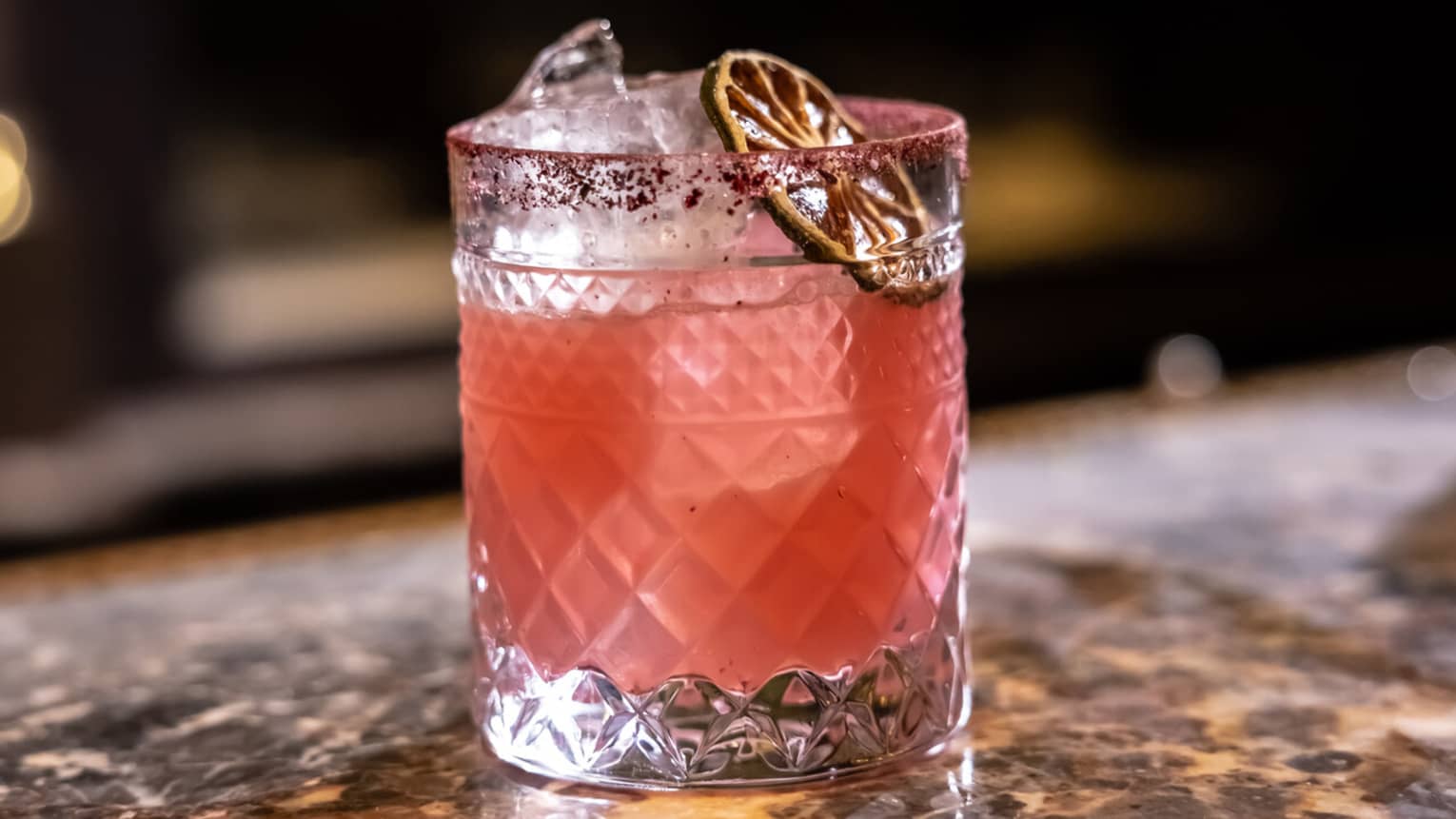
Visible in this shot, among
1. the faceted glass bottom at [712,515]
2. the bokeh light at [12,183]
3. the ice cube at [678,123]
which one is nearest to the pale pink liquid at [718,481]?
Result: the faceted glass bottom at [712,515]

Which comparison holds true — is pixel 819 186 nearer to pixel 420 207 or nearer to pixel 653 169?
pixel 653 169

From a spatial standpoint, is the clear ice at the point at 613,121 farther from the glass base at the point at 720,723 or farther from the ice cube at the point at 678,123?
the glass base at the point at 720,723

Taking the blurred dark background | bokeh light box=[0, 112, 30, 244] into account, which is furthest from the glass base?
bokeh light box=[0, 112, 30, 244]

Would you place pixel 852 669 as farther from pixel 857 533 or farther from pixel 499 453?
pixel 499 453

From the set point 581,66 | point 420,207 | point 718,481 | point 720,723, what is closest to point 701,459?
point 718,481

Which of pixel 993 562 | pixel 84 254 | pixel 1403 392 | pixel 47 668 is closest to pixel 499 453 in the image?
pixel 47 668

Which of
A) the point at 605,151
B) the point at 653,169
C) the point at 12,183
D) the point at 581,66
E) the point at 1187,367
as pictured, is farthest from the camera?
the point at 1187,367

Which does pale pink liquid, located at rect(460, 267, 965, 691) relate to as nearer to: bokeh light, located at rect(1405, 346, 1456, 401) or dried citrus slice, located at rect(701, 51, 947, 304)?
dried citrus slice, located at rect(701, 51, 947, 304)

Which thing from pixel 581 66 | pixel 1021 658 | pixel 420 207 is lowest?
pixel 1021 658
